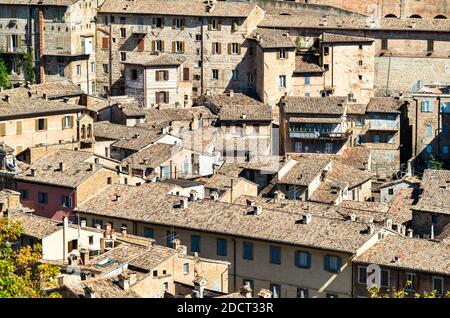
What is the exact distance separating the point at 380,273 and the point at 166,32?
3520 centimetres

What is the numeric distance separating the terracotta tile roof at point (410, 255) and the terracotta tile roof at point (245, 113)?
23602mm

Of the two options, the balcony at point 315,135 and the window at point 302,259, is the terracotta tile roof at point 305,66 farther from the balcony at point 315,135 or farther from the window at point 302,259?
the window at point 302,259

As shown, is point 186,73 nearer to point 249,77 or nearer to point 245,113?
point 249,77

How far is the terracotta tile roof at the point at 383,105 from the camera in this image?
59.8 metres

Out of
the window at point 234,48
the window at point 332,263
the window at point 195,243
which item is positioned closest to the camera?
the window at point 332,263

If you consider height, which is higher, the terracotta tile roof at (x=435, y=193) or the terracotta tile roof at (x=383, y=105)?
the terracotta tile roof at (x=383, y=105)

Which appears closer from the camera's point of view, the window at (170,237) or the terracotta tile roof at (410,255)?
the terracotta tile roof at (410,255)

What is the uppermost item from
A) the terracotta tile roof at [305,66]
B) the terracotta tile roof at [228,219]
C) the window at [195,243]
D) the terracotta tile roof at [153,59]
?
the terracotta tile roof at [153,59]

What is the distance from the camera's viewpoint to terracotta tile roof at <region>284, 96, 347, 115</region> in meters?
58.0

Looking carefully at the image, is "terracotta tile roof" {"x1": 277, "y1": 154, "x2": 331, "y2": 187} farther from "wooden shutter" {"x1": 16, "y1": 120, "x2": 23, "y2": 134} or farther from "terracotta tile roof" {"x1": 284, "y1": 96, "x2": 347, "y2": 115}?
"wooden shutter" {"x1": 16, "y1": 120, "x2": 23, "y2": 134}

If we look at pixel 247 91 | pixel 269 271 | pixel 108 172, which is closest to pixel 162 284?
pixel 269 271

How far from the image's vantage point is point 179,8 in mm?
65875

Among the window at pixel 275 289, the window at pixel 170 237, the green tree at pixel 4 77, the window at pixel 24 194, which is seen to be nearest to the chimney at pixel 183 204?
the window at pixel 170 237

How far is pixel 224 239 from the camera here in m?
36.1
